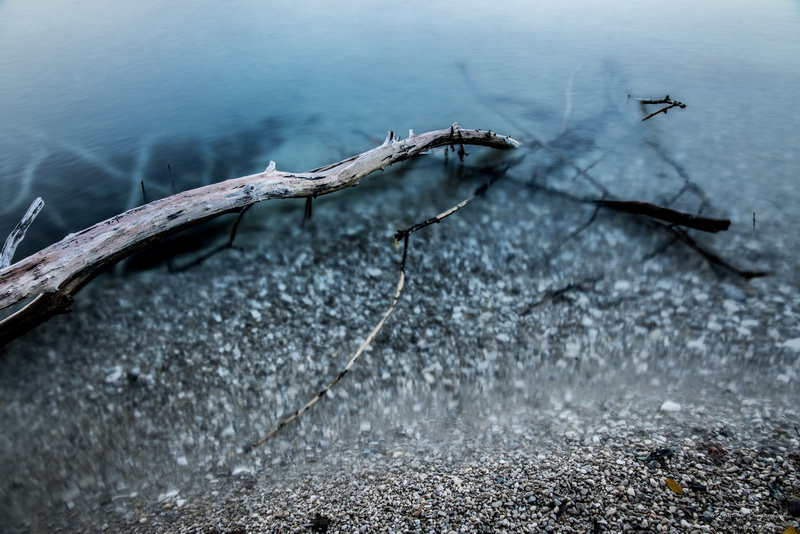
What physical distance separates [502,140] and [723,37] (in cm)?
746

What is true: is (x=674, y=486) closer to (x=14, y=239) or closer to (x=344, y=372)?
(x=344, y=372)

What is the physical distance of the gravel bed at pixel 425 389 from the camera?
265cm

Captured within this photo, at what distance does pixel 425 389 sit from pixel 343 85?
6.52 meters

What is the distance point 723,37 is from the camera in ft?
33.5

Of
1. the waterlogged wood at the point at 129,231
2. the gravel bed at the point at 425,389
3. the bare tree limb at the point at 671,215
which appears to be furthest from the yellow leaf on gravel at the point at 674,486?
the waterlogged wood at the point at 129,231

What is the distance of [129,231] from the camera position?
4.01 metres

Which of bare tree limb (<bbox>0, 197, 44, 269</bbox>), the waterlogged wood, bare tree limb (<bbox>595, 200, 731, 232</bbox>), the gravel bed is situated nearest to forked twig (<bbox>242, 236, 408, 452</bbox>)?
the gravel bed

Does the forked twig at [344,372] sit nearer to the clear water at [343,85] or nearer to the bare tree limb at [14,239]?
the bare tree limb at [14,239]

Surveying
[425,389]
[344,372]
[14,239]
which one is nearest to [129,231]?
[14,239]

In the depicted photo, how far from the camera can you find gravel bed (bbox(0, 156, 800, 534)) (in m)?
2.65

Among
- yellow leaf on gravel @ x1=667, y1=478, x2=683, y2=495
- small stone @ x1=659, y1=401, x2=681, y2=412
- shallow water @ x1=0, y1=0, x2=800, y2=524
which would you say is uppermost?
shallow water @ x1=0, y1=0, x2=800, y2=524

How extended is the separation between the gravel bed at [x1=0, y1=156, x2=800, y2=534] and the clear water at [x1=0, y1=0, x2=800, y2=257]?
72.1 inches

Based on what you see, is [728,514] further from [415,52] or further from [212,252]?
[415,52]

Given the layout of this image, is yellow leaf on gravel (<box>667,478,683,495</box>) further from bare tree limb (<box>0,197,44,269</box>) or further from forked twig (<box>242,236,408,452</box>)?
bare tree limb (<box>0,197,44,269</box>)
